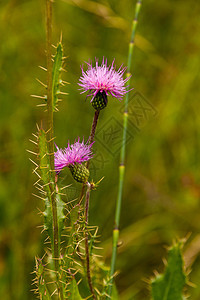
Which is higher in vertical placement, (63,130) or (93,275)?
(63,130)

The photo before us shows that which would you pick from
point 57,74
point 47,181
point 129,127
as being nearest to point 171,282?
point 47,181

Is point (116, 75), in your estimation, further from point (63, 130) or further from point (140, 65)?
point (140, 65)

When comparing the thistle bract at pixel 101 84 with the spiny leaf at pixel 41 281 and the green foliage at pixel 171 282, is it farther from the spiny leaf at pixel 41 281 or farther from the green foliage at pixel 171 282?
the green foliage at pixel 171 282

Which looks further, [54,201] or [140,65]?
[140,65]

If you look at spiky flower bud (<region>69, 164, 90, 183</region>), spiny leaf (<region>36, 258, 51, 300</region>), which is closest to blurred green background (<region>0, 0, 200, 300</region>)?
spiny leaf (<region>36, 258, 51, 300</region>)

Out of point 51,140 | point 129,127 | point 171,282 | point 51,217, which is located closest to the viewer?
point 51,140

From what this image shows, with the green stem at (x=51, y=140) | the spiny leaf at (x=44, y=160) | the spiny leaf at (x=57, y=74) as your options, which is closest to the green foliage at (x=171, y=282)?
the green stem at (x=51, y=140)

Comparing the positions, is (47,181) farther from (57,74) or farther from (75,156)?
(57,74)

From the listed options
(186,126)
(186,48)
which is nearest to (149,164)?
(186,126)
